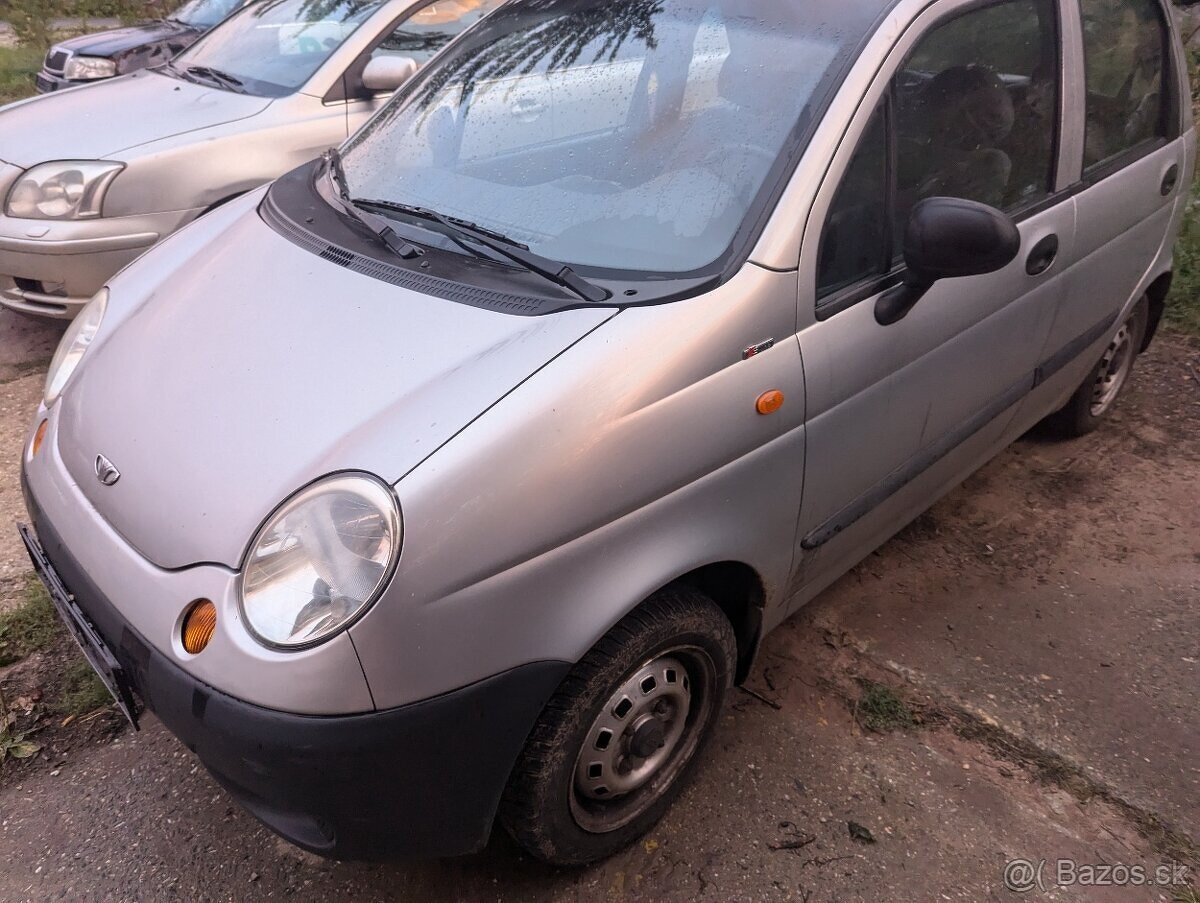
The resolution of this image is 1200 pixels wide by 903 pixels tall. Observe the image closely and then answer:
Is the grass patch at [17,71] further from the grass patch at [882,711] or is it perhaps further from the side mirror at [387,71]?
the grass patch at [882,711]

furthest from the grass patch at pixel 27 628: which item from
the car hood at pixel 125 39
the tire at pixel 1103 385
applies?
the car hood at pixel 125 39

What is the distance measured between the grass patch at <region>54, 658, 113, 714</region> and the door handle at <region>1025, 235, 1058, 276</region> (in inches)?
108

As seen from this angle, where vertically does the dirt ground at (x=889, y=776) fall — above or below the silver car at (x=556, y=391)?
below

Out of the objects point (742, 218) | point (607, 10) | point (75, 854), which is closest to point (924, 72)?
point (742, 218)

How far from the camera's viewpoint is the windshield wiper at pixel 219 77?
4.32m

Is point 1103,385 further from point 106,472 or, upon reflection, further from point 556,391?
point 106,472

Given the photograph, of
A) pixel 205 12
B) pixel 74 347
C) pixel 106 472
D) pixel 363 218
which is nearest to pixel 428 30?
pixel 363 218

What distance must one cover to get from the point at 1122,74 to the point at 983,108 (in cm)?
85

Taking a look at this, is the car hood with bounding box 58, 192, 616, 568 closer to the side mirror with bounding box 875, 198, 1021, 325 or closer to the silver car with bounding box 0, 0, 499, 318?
the side mirror with bounding box 875, 198, 1021, 325

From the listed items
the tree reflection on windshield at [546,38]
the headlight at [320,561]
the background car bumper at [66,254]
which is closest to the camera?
the headlight at [320,561]

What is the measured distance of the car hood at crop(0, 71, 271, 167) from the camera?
3.88 m

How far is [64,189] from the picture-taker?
3.77 meters

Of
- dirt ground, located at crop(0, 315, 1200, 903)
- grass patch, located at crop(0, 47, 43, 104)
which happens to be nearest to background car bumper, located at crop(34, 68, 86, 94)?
grass patch, located at crop(0, 47, 43, 104)

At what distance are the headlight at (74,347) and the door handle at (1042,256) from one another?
2.44 meters
